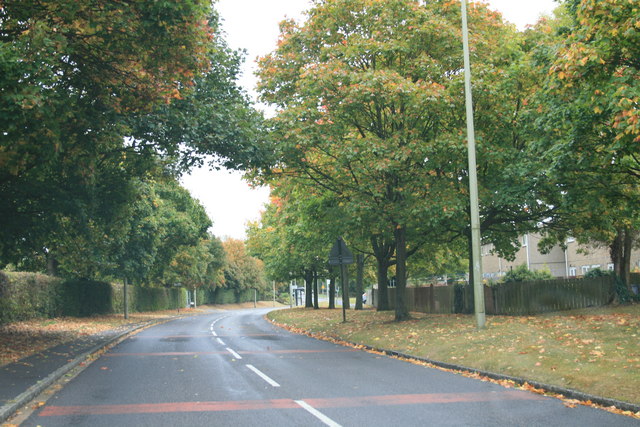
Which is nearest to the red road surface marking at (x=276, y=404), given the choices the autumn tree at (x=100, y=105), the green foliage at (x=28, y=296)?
the autumn tree at (x=100, y=105)

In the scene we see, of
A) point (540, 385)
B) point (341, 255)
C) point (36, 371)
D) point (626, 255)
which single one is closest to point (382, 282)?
point (341, 255)

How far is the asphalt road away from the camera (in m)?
7.10

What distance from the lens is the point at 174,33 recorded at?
35.6 ft

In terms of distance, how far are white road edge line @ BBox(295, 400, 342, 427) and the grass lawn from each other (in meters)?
4.04

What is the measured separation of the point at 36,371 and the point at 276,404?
568 centimetres

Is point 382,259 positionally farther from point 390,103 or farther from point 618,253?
point 390,103

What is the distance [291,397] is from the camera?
8.61 metres

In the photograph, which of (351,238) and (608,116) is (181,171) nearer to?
(351,238)

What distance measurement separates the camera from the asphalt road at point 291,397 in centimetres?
710

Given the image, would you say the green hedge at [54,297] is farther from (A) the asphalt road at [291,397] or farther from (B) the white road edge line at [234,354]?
(A) the asphalt road at [291,397]

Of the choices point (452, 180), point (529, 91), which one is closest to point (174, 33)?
point (452, 180)

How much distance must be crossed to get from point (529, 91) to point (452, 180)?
3.93m

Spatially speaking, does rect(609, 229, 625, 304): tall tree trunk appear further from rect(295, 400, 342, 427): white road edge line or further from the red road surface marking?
rect(295, 400, 342, 427): white road edge line

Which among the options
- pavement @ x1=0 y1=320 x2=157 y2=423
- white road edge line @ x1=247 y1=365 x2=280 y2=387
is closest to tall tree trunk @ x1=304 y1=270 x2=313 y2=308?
pavement @ x1=0 y1=320 x2=157 y2=423
